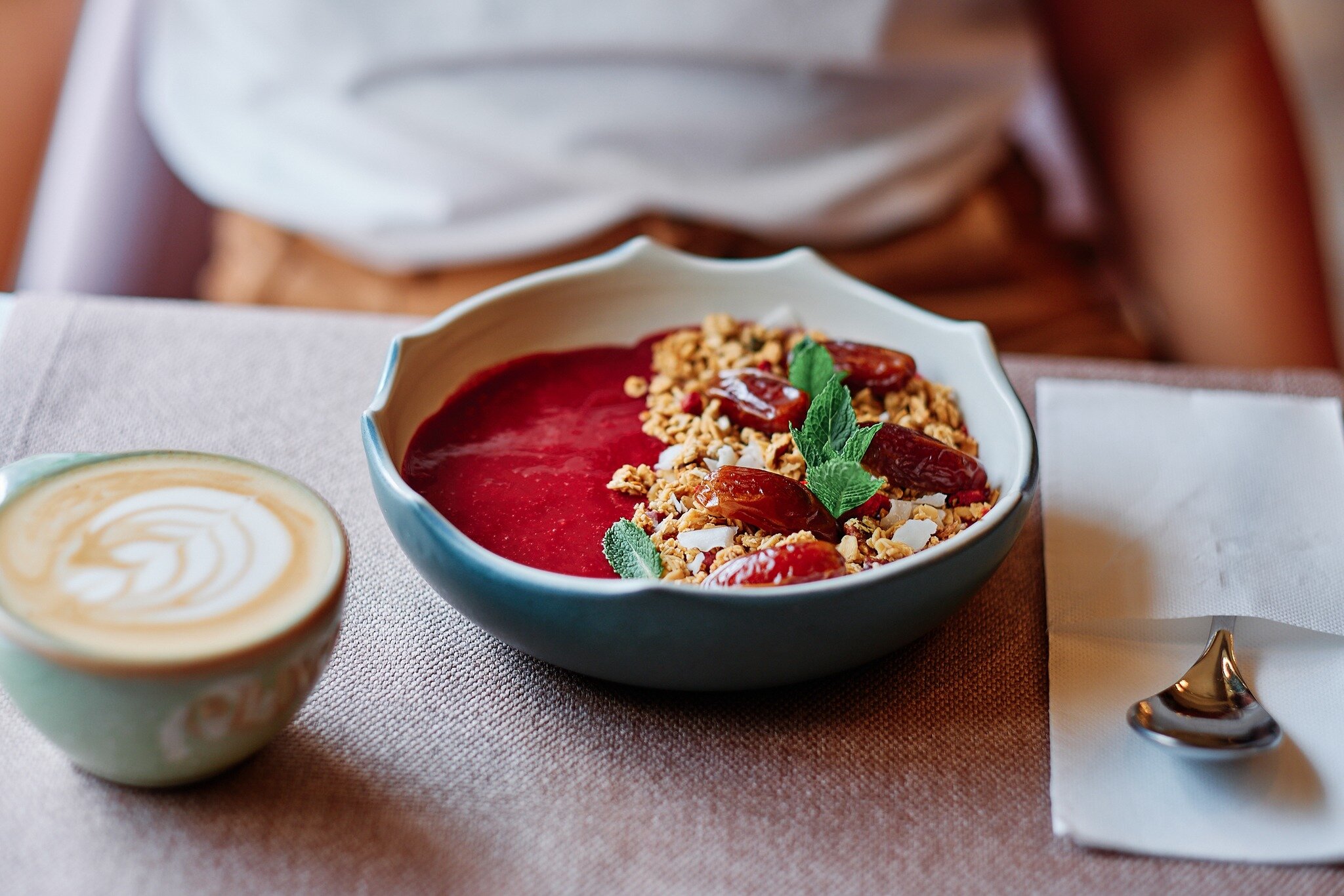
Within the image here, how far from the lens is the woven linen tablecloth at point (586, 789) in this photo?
0.59 meters

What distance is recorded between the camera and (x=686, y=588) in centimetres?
59

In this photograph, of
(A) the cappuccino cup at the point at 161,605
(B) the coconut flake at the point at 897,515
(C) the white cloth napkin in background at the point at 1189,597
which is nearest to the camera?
(A) the cappuccino cup at the point at 161,605

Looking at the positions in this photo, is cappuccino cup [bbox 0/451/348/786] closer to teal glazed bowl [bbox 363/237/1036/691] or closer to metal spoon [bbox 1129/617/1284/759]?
teal glazed bowl [bbox 363/237/1036/691]

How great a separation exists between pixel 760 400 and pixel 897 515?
15 centimetres

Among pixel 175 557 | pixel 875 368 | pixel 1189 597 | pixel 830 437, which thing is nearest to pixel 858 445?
pixel 830 437

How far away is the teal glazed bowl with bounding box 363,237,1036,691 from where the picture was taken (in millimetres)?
609

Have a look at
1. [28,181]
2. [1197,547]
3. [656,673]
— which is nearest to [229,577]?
[656,673]

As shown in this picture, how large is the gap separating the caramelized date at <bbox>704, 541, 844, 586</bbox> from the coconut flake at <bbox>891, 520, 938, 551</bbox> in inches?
2.9

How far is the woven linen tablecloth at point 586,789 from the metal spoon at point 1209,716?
2.5 inches

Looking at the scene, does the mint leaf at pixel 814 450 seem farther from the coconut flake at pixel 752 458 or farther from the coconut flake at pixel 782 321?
the coconut flake at pixel 782 321

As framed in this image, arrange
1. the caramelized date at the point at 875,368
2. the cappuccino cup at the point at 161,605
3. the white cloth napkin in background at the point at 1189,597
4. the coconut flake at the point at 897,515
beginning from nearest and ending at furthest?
1. the cappuccino cup at the point at 161,605
2. the white cloth napkin in background at the point at 1189,597
3. the coconut flake at the point at 897,515
4. the caramelized date at the point at 875,368

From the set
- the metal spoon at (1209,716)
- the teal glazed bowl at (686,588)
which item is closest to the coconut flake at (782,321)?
the teal glazed bowl at (686,588)

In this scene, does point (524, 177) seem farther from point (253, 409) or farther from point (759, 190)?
point (253, 409)

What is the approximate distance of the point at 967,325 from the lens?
90 centimetres
